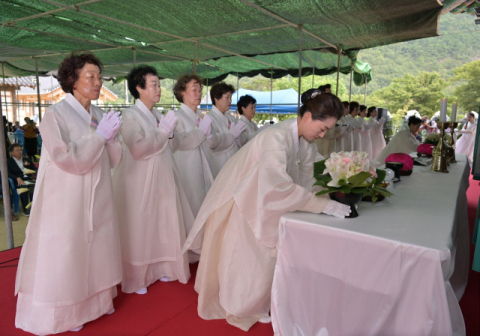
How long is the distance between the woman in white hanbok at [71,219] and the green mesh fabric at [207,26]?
1.99m

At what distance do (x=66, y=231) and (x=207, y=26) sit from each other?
11.1ft

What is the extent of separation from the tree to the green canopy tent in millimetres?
20439

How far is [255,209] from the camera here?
190cm

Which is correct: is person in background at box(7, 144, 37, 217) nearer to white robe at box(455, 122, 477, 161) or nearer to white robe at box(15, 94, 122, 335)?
white robe at box(15, 94, 122, 335)

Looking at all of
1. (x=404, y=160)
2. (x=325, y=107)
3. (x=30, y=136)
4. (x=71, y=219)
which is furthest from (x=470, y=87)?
(x=71, y=219)

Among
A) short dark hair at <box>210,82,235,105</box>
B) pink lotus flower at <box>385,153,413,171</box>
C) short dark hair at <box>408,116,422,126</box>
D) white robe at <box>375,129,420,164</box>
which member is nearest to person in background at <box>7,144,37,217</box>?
short dark hair at <box>210,82,235,105</box>

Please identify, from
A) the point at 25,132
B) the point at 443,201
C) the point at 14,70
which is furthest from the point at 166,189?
the point at 14,70

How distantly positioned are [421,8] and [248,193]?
3322mm

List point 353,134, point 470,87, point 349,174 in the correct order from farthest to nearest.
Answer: point 470,87
point 353,134
point 349,174

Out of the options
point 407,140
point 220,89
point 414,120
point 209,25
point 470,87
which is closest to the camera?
point 220,89

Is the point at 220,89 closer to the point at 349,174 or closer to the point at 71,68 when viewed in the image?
the point at 71,68

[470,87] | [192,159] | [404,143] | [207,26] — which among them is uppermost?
[470,87]

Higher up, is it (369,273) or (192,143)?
(192,143)

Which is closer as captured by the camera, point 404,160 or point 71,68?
point 71,68
